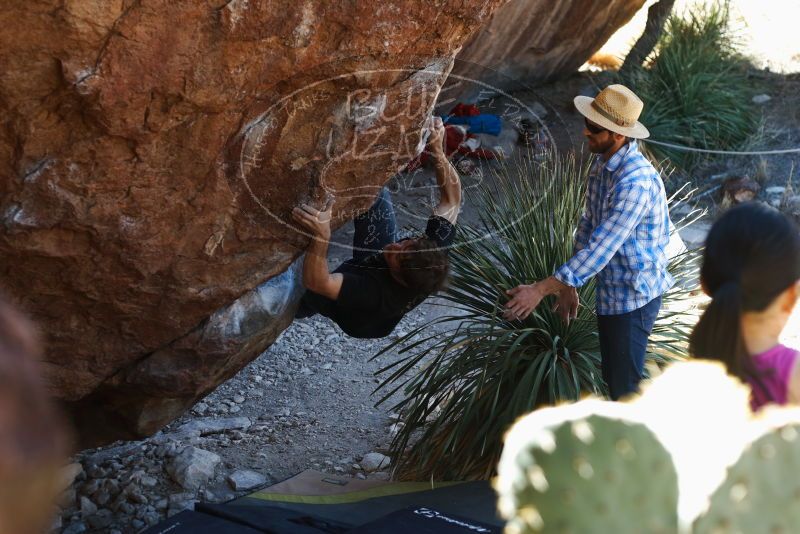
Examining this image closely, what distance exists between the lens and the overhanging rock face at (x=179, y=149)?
2648 mm

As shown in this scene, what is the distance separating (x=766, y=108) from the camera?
31.8ft

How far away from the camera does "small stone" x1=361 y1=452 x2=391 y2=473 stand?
174 inches

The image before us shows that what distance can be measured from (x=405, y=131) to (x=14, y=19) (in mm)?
1287

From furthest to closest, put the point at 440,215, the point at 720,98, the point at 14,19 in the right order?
the point at 720,98 → the point at 440,215 → the point at 14,19

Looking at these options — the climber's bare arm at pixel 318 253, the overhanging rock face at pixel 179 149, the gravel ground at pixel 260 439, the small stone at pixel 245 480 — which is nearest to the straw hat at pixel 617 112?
the overhanging rock face at pixel 179 149

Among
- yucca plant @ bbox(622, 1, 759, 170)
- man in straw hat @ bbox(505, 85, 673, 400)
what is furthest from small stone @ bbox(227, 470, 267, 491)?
yucca plant @ bbox(622, 1, 759, 170)

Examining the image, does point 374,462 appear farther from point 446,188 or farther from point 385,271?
point 446,188

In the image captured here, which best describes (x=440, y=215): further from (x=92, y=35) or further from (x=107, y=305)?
(x=92, y=35)

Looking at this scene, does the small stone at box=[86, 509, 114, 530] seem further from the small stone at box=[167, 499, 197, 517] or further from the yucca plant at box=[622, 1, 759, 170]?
the yucca plant at box=[622, 1, 759, 170]

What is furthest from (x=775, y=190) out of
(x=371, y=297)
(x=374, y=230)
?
(x=371, y=297)

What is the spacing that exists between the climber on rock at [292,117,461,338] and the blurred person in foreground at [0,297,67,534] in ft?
8.91

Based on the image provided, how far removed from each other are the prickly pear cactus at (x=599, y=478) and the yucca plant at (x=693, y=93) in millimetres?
7670

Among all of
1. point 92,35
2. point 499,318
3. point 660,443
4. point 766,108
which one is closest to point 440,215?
point 499,318

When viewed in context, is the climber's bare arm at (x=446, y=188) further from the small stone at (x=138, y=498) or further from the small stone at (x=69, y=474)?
the small stone at (x=69, y=474)
